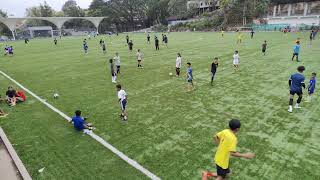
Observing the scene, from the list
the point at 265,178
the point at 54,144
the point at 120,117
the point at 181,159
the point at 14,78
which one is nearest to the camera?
the point at 265,178

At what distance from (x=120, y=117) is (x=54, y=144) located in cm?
319

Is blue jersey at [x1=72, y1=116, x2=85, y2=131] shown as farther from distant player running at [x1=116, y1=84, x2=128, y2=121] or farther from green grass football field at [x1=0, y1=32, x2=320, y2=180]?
distant player running at [x1=116, y1=84, x2=128, y2=121]

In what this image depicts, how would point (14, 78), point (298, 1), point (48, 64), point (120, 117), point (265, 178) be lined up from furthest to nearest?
1. point (298, 1)
2. point (48, 64)
3. point (14, 78)
4. point (120, 117)
5. point (265, 178)

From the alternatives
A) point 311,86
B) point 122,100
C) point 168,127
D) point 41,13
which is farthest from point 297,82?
point 41,13

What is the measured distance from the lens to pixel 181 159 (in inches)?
333

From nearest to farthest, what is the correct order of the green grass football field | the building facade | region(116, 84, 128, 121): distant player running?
the green grass football field, region(116, 84, 128, 121): distant player running, the building facade

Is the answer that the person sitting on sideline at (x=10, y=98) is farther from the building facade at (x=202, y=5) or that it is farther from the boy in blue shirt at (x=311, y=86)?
the building facade at (x=202, y=5)

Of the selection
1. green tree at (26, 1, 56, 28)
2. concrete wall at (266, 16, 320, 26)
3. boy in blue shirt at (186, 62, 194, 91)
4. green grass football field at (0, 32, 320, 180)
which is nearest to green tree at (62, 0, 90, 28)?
green tree at (26, 1, 56, 28)

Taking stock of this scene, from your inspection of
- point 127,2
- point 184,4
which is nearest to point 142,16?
point 127,2

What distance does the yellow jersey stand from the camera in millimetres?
5648

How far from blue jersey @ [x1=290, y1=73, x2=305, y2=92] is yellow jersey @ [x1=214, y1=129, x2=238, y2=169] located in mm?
7158

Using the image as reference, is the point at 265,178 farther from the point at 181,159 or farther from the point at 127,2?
the point at 127,2

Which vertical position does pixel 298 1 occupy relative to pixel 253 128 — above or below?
above

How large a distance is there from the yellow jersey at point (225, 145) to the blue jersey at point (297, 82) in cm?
716
